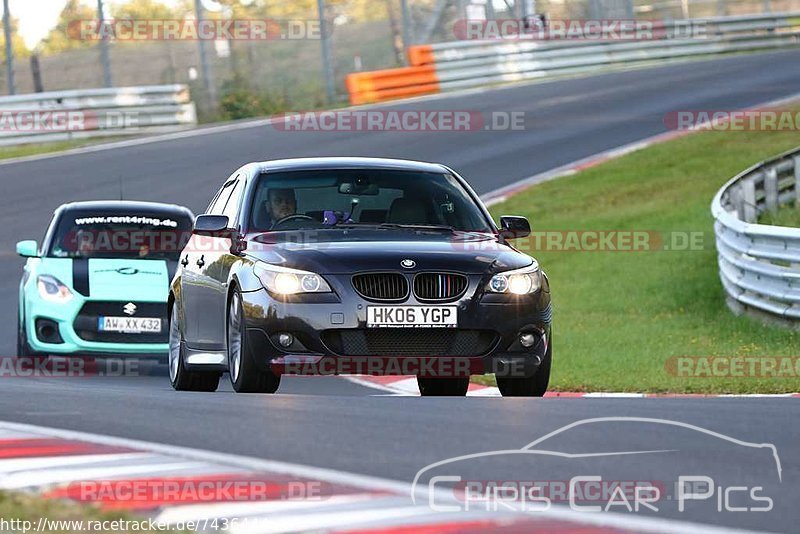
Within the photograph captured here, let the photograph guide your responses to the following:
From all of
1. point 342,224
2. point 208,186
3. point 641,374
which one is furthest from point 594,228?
point 342,224

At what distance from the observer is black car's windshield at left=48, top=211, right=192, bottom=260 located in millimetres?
14781

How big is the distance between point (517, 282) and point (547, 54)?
3050 cm

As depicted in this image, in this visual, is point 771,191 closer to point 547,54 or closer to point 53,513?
point 53,513

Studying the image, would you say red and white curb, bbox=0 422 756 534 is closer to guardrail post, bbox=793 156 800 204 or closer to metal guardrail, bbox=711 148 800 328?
metal guardrail, bbox=711 148 800 328

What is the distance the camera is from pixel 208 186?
82.4ft

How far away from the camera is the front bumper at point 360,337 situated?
909 centimetres

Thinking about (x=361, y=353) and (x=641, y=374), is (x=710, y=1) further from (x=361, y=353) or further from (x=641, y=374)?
(x=361, y=353)

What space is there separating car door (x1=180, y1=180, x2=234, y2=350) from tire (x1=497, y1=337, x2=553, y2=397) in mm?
1848

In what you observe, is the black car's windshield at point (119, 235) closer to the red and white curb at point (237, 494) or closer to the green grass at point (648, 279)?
the green grass at point (648, 279)

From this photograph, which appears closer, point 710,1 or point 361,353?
point 361,353

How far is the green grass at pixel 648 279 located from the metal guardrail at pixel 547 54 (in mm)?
8576

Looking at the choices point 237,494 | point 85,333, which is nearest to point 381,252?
point 237,494

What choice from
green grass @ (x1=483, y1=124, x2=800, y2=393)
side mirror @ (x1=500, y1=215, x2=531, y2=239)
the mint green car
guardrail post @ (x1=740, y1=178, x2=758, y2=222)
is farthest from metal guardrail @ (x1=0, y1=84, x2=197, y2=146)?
side mirror @ (x1=500, y1=215, x2=531, y2=239)

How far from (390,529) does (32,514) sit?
1.14 m
